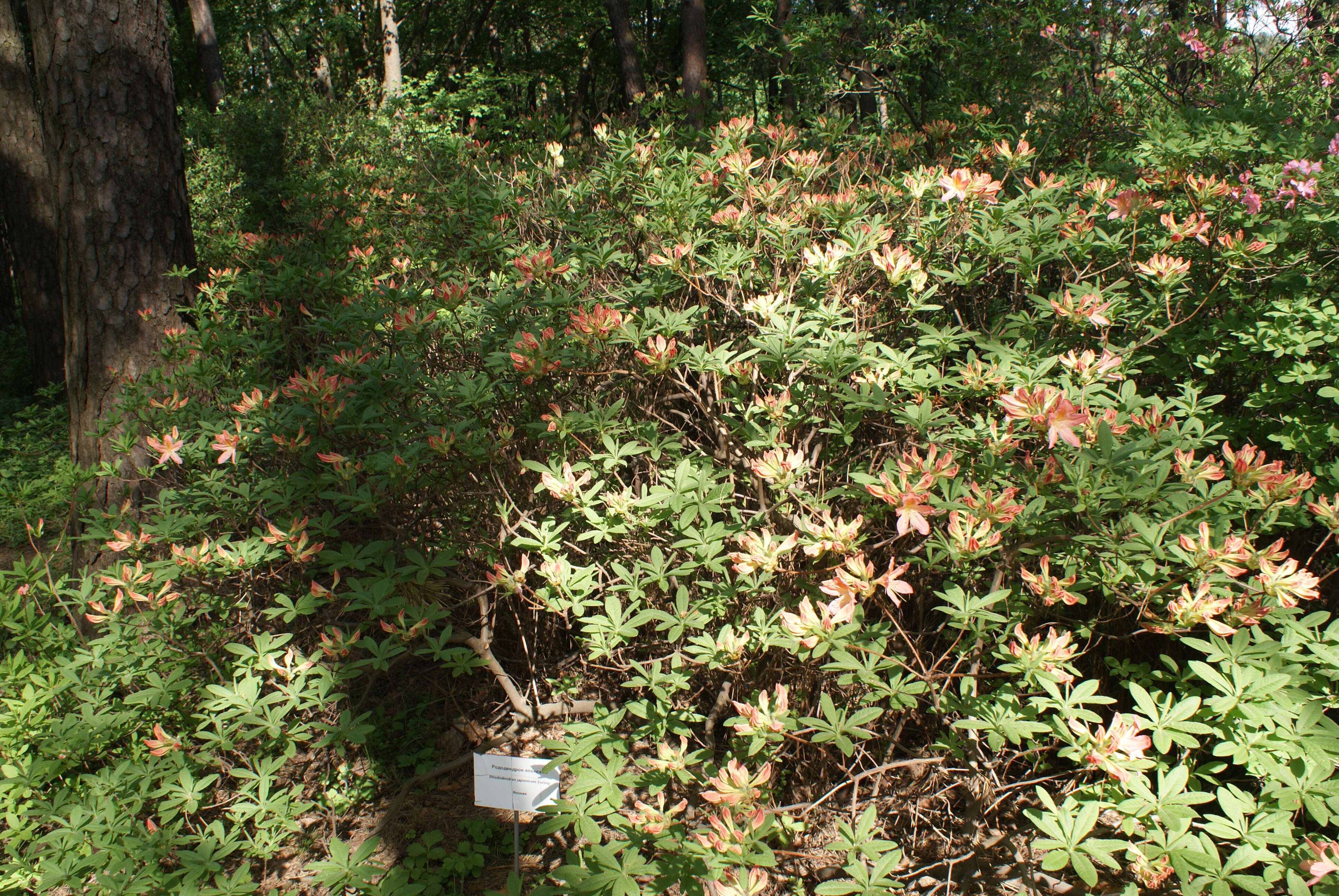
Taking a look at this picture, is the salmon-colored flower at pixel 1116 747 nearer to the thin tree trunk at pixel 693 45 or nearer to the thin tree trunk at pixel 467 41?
the thin tree trunk at pixel 693 45

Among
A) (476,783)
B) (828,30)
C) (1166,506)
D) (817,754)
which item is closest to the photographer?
(1166,506)

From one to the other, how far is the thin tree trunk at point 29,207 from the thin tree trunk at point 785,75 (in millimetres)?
5868

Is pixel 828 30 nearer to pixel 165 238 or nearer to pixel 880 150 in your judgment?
pixel 880 150

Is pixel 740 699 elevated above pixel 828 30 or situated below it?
below

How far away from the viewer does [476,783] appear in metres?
2.05

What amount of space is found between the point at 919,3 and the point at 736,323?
507cm

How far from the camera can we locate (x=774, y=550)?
5.66 feet

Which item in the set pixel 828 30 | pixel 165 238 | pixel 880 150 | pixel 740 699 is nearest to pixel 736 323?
pixel 740 699

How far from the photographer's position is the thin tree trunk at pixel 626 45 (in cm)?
1094

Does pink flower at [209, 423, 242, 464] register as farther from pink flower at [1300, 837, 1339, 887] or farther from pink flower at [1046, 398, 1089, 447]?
pink flower at [1300, 837, 1339, 887]

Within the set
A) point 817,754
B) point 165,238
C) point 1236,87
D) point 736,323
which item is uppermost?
point 1236,87

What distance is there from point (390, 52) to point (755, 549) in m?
13.5

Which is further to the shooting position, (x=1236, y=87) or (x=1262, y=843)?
(x=1236, y=87)

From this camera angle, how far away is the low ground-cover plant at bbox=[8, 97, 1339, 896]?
162 cm
